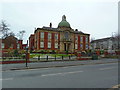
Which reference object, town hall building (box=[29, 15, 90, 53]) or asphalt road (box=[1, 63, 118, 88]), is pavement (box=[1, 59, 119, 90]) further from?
town hall building (box=[29, 15, 90, 53])

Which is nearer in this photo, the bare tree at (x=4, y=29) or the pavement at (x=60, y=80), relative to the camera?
the pavement at (x=60, y=80)

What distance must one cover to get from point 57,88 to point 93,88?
5.95 feet

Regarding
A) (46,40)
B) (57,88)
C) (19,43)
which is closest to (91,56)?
(46,40)

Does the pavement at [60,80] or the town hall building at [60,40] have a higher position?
the town hall building at [60,40]

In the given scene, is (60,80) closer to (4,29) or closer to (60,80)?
(60,80)

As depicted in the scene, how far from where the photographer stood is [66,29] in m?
57.7

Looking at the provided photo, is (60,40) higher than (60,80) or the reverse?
higher

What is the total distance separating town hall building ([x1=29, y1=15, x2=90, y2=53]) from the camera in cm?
5288

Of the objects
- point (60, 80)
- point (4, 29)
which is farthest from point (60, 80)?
point (4, 29)

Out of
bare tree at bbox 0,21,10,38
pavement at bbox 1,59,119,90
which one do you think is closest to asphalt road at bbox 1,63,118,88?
pavement at bbox 1,59,119,90

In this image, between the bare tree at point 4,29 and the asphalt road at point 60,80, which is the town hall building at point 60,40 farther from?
the asphalt road at point 60,80

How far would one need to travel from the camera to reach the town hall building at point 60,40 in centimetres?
5288

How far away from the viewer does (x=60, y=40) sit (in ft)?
187

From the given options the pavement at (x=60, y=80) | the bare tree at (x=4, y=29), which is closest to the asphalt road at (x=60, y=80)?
the pavement at (x=60, y=80)
